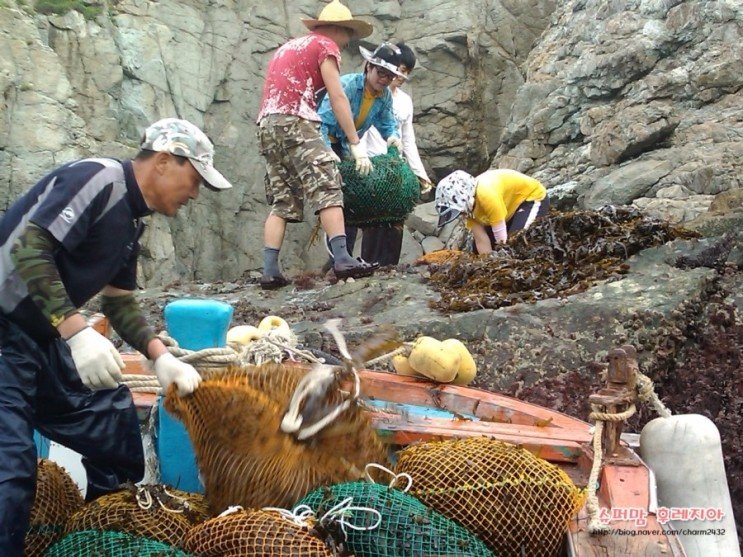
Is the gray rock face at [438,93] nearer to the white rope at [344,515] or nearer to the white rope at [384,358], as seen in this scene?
the white rope at [384,358]

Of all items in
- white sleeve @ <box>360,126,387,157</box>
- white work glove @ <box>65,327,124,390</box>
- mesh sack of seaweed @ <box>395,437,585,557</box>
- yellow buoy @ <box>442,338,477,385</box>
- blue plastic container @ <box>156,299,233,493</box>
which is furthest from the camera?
white sleeve @ <box>360,126,387,157</box>

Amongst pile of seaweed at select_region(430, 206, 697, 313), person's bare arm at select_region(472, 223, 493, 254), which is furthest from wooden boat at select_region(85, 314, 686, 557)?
person's bare arm at select_region(472, 223, 493, 254)

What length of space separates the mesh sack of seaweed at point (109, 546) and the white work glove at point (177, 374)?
0.52m

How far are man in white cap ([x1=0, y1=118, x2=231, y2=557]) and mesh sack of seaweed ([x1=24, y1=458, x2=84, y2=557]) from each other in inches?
4.8

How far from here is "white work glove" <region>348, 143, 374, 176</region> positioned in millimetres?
7660

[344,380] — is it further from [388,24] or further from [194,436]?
[388,24]

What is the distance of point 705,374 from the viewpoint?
18.3ft

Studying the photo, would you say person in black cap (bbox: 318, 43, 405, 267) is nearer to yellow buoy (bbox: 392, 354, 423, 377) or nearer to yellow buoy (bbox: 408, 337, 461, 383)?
yellow buoy (bbox: 392, 354, 423, 377)

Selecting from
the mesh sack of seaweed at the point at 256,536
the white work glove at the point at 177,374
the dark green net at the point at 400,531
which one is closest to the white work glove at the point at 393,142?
the white work glove at the point at 177,374

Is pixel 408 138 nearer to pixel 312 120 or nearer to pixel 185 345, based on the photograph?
pixel 312 120

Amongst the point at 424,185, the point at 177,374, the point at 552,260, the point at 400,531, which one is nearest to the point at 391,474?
the point at 400,531

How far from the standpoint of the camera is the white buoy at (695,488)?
298 cm

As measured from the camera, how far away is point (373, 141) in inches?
339

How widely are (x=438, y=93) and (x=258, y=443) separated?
2022cm
